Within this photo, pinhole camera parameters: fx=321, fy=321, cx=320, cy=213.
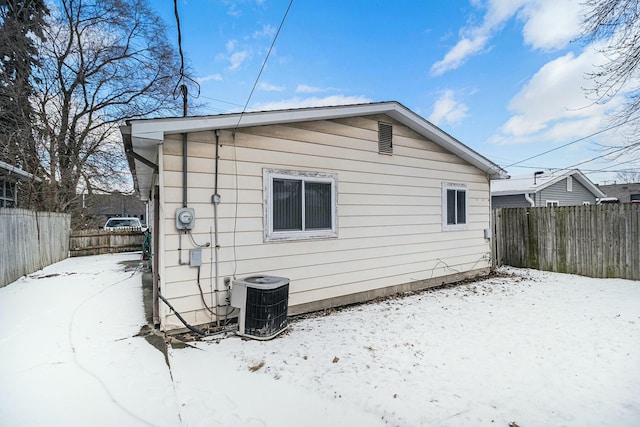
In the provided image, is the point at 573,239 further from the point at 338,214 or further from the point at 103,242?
the point at 103,242

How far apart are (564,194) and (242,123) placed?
17.7 meters

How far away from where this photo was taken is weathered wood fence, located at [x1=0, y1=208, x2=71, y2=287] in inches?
271

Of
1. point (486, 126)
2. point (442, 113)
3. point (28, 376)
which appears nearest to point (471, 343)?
point (28, 376)

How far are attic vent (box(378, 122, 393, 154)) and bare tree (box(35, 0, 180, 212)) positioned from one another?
13691 mm

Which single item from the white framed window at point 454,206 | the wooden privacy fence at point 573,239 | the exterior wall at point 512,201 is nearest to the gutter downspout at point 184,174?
the white framed window at point 454,206

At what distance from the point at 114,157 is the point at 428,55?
14434 mm

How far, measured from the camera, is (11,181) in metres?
11.4

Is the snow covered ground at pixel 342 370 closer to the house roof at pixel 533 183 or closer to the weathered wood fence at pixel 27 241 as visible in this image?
the weathered wood fence at pixel 27 241

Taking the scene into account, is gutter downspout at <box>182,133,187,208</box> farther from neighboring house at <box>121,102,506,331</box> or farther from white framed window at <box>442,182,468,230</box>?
white framed window at <box>442,182,468,230</box>

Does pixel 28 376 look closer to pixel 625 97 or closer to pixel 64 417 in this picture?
pixel 64 417

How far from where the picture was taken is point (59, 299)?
5699 mm

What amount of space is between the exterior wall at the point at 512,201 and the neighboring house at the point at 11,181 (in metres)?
18.3

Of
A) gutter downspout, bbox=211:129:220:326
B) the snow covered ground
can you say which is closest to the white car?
the snow covered ground

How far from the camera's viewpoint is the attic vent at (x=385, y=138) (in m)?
6.12
